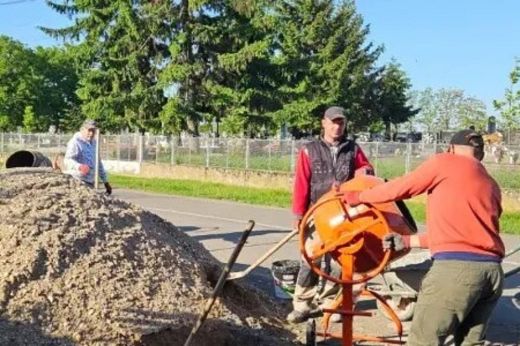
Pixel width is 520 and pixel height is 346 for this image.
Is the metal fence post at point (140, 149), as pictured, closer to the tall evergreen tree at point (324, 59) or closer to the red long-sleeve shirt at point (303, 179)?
the tall evergreen tree at point (324, 59)

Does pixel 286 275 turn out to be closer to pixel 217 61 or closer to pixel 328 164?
pixel 328 164

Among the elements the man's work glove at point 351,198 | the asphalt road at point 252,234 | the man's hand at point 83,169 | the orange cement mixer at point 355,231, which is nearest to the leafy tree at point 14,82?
the asphalt road at point 252,234

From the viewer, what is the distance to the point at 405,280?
673cm

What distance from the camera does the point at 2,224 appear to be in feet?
19.5

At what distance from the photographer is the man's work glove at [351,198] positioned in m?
4.79

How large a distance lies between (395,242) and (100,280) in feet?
7.08

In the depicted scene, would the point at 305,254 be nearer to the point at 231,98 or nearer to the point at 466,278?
the point at 466,278

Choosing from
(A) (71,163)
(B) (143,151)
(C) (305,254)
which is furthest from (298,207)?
(B) (143,151)

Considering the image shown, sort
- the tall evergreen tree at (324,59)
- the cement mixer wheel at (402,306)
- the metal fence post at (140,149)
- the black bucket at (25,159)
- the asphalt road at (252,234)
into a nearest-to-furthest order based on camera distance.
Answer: the cement mixer wheel at (402,306) → the asphalt road at (252,234) → the black bucket at (25,159) → the metal fence post at (140,149) → the tall evergreen tree at (324,59)

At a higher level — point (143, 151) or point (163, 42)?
point (163, 42)

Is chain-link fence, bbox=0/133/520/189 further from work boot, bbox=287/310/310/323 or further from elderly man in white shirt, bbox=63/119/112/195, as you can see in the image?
work boot, bbox=287/310/310/323

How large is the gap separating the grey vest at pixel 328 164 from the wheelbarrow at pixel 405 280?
32.5 inches

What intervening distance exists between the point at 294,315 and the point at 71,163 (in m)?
3.58

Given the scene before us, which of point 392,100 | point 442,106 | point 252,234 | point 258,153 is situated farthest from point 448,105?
point 252,234
